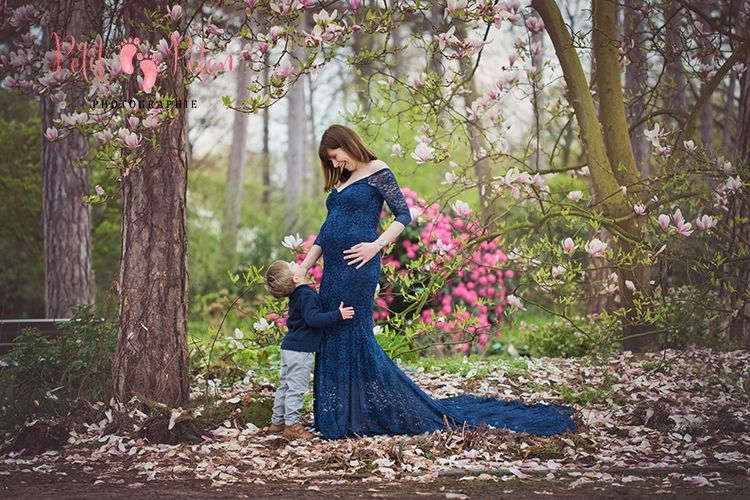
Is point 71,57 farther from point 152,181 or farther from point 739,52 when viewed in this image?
point 739,52

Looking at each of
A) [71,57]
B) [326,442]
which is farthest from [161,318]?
[71,57]

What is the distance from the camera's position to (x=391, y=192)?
4.36m

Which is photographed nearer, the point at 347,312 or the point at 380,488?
the point at 380,488

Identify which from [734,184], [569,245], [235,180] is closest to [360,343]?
[569,245]

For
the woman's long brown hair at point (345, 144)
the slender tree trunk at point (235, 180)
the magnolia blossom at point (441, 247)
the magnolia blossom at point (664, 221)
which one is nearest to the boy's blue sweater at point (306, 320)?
the woman's long brown hair at point (345, 144)

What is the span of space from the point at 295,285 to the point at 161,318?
80cm

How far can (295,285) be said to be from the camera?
14.1 feet

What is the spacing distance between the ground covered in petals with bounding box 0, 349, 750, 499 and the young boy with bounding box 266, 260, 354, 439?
169mm

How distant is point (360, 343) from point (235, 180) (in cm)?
1198

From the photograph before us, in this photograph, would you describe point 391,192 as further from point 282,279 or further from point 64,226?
point 64,226

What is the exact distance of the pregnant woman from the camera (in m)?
4.30

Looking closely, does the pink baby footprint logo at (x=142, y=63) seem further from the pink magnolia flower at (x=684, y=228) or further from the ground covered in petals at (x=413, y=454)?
the pink magnolia flower at (x=684, y=228)

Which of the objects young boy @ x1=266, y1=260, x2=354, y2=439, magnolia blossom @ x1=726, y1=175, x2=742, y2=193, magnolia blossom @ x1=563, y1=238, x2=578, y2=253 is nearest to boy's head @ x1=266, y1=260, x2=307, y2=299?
young boy @ x1=266, y1=260, x2=354, y2=439

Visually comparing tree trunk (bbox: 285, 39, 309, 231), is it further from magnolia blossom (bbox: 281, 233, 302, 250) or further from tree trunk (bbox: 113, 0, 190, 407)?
tree trunk (bbox: 113, 0, 190, 407)
